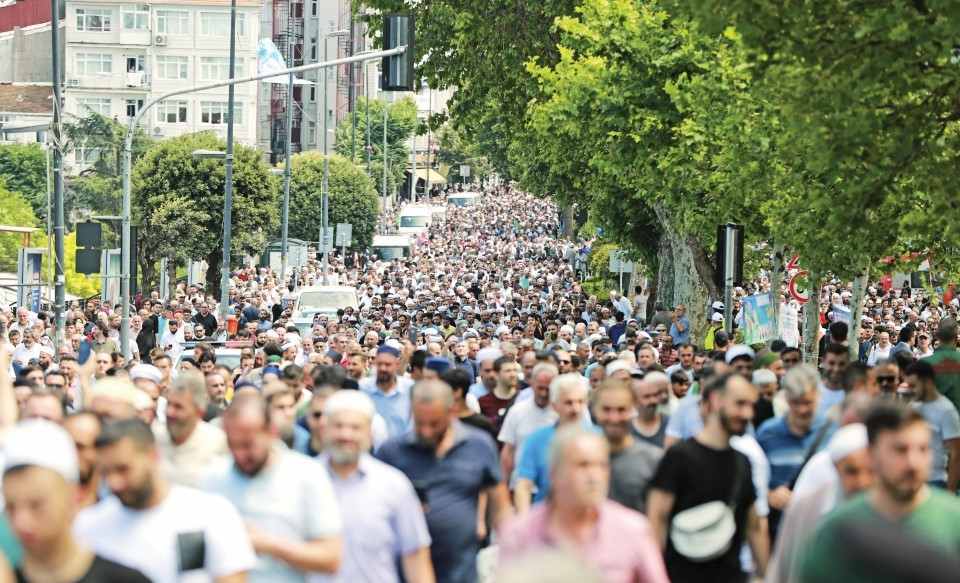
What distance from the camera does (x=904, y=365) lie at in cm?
1506

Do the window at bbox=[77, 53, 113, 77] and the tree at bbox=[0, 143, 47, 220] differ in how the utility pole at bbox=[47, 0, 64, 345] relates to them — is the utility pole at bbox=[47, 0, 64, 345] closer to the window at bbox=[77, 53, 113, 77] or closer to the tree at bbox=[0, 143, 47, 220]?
the window at bbox=[77, 53, 113, 77]

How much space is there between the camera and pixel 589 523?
242 inches

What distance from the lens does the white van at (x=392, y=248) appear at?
79006 millimetres

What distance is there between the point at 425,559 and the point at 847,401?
2298 millimetres

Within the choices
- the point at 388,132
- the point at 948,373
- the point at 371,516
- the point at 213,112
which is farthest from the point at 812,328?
the point at 388,132

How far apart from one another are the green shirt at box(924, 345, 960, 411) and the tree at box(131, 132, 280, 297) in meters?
47.2

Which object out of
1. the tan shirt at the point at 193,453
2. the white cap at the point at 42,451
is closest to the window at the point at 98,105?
the tan shirt at the point at 193,453

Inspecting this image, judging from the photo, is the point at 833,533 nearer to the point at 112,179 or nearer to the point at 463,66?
the point at 463,66

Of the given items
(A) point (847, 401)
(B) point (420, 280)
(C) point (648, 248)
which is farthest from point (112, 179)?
(A) point (847, 401)

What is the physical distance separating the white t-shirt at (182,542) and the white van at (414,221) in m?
89.3

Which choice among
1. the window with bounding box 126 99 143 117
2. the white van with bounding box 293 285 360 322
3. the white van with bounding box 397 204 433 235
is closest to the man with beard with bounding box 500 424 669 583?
the white van with bounding box 293 285 360 322

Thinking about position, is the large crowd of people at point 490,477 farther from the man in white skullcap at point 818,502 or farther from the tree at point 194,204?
the tree at point 194,204

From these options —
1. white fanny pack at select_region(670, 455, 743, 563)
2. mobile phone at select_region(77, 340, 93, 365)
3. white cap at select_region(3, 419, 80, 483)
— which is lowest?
mobile phone at select_region(77, 340, 93, 365)

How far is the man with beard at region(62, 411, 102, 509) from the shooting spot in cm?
727
